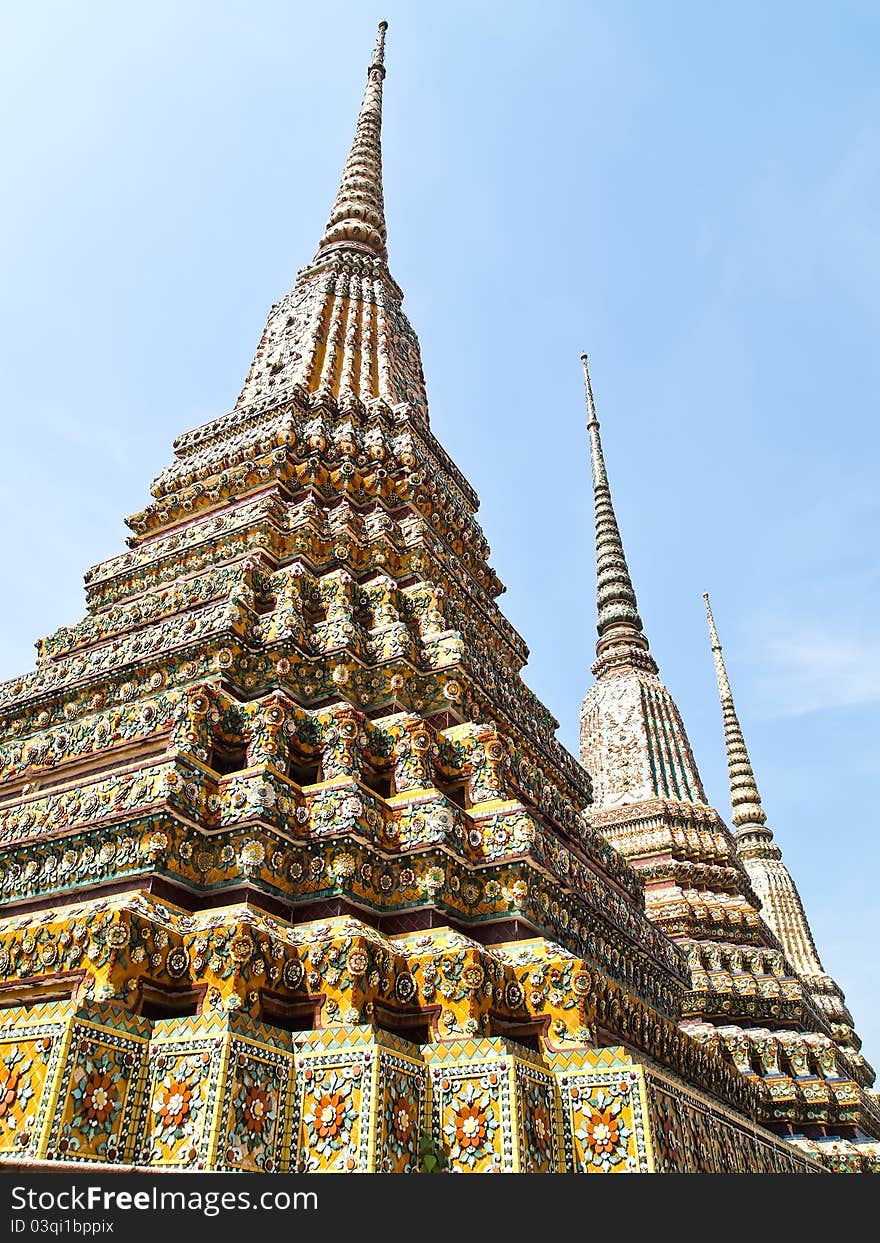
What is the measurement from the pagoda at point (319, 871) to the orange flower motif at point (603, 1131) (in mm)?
12

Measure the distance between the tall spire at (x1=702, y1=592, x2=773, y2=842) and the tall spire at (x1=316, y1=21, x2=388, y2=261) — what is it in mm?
20676

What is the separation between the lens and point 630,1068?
126 inches

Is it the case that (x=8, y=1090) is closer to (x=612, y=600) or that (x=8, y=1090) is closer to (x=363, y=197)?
(x=363, y=197)

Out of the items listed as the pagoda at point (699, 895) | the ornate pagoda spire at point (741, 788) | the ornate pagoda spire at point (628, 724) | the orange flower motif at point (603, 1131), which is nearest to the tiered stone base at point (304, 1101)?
the orange flower motif at point (603, 1131)

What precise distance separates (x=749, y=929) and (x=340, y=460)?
8260mm

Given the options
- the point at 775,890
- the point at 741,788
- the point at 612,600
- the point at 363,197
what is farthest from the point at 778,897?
the point at 363,197

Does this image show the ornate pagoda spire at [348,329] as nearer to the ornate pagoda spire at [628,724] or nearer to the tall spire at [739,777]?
the ornate pagoda spire at [628,724]

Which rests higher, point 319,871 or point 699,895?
point 699,895

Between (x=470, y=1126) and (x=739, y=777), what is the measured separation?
89.4ft

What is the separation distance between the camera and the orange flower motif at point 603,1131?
10.1 ft

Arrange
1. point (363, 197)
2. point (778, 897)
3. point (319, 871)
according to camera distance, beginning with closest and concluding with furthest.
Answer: point (319, 871), point (363, 197), point (778, 897)

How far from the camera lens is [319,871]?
13.3 feet

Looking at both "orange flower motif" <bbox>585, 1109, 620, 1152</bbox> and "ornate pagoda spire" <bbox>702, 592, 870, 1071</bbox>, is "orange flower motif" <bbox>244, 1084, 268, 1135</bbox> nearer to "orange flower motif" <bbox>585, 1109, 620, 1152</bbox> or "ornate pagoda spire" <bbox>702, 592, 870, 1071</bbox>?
"orange flower motif" <bbox>585, 1109, 620, 1152</bbox>

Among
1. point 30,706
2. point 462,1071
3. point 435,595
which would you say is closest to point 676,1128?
point 462,1071
